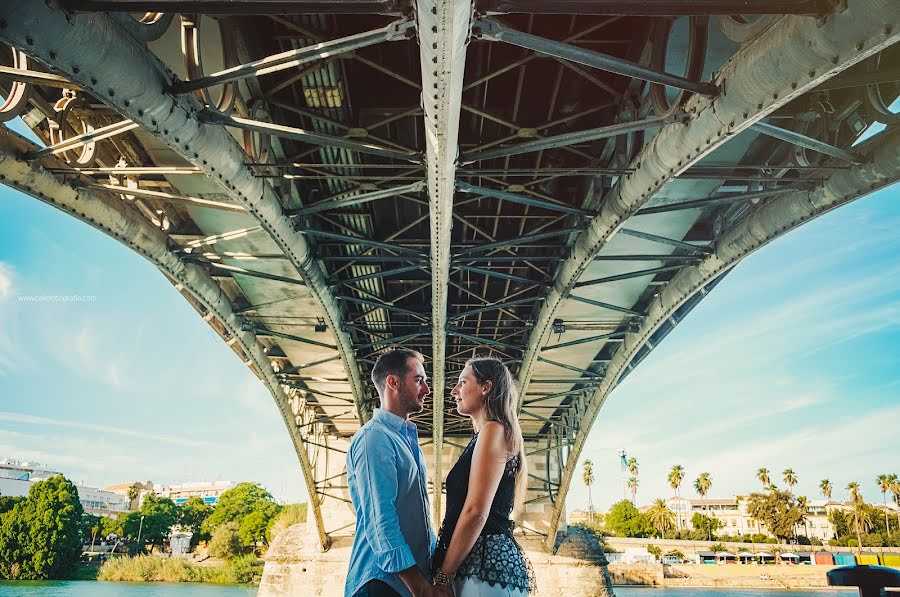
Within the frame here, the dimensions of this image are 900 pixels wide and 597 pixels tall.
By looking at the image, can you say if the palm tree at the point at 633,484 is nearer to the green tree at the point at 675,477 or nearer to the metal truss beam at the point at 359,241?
the green tree at the point at 675,477

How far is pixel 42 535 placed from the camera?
56719mm

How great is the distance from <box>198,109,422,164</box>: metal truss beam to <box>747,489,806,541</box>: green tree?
88.2 metres

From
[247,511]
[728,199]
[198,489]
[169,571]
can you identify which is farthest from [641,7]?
[198,489]

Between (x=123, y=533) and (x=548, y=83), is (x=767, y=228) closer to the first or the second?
(x=548, y=83)

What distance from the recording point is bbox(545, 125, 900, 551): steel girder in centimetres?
945

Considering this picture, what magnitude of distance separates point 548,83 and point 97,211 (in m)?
7.42

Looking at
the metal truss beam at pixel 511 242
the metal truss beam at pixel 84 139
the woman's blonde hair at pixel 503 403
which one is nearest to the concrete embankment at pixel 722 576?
the metal truss beam at pixel 511 242

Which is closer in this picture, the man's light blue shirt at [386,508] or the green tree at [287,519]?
the man's light blue shirt at [386,508]

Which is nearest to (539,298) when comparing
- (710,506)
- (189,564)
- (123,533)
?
(189,564)

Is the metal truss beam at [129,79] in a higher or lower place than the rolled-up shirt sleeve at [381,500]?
higher

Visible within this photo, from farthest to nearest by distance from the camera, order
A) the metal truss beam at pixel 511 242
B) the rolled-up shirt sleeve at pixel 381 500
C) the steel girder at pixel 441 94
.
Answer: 1. the metal truss beam at pixel 511 242
2. the steel girder at pixel 441 94
3. the rolled-up shirt sleeve at pixel 381 500

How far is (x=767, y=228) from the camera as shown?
38.1 feet

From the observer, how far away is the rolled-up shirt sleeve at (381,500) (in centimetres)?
289

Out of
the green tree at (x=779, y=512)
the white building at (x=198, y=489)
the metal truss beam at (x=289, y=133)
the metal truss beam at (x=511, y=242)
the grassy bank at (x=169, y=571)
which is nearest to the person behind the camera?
the metal truss beam at (x=289, y=133)
